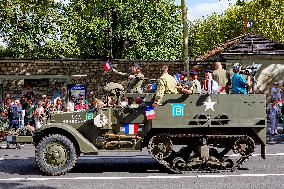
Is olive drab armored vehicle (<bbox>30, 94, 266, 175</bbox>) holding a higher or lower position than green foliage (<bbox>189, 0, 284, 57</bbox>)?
A: lower

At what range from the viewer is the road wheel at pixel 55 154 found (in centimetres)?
1097

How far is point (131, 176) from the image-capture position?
1093 cm

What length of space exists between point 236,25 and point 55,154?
50.3m

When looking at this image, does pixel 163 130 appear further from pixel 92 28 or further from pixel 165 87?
pixel 92 28

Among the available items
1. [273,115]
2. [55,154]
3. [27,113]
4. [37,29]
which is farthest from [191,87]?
[37,29]

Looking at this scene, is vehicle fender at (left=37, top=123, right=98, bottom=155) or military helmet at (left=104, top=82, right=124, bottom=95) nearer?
vehicle fender at (left=37, top=123, right=98, bottom=155)

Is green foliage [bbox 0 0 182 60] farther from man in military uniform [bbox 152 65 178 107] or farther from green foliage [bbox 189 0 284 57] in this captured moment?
man in military uniform [bbox 152 65 178 107]

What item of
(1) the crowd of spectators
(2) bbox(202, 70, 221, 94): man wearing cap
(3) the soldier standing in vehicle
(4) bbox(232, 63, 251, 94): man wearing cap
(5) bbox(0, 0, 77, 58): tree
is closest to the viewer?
(2) bbox(202, 70, 221, 94): man wearing cap

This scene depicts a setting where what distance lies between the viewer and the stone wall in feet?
81.3

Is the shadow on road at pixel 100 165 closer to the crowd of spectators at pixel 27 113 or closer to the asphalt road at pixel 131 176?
the asphalt road at pixel 131 176

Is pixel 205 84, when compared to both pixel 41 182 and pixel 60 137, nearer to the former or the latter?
pixel 60 137

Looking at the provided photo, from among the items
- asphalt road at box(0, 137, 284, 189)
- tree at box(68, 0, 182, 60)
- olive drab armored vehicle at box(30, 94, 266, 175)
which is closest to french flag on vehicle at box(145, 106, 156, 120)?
olive drab armored vehicle at box(30, 94, 266, 175)

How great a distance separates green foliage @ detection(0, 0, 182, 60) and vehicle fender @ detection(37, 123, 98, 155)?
19.2m

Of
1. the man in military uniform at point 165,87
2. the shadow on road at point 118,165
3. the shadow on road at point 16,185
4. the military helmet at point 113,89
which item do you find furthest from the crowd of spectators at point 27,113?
the shadow on road at point 16,185
